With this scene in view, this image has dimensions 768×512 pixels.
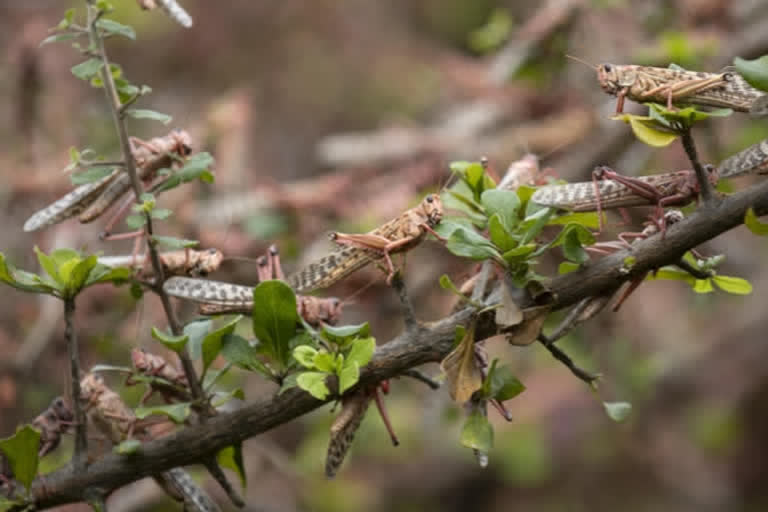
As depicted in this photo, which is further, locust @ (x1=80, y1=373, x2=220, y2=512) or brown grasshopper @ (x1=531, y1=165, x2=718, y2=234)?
locust @ (x1=80, y1=373, x2=220, y2=512)

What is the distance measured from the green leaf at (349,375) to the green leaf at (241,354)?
0.43 ft

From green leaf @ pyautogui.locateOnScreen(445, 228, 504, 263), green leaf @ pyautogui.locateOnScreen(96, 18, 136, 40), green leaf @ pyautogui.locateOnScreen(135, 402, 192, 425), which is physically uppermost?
green leaf @ pyautogui.locateOnScreen(96, 18, 136, 40)

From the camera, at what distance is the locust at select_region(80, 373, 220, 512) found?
41.3 inches

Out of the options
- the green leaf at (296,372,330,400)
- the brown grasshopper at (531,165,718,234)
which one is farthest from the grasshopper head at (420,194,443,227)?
the green leaf at (296,372,330,400)

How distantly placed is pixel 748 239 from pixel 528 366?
77.6 inches

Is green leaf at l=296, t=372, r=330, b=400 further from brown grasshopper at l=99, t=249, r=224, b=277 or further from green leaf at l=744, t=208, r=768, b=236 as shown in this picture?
green leaf at l=744, t=208, r=768, b=236

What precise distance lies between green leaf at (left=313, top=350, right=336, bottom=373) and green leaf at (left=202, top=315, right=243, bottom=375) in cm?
12

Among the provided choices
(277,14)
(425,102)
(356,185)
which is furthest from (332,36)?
(356,185)

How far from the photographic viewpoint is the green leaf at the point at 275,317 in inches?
35.8

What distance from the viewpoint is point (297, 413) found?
0.96 metres

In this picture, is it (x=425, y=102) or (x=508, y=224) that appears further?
Answer: (x=425, y=102)

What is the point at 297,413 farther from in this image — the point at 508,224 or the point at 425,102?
the point at 425,102

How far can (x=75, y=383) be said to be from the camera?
982mm

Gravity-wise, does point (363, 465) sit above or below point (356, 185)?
below
